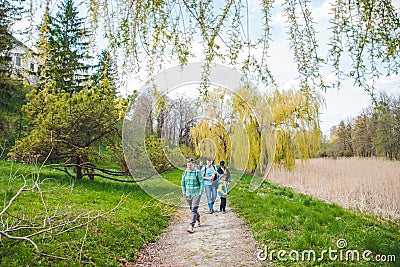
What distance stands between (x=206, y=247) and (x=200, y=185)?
1002 mm

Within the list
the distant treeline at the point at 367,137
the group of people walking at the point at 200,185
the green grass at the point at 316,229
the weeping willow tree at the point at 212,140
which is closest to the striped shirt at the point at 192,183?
the group of people walking at the point at 200,185

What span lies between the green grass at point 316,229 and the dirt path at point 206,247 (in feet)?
0.75

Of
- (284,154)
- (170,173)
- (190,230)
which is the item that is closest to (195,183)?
(190,230)

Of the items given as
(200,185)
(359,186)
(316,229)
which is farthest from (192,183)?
(359,186)

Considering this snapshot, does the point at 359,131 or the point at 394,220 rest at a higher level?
the point at 359,131

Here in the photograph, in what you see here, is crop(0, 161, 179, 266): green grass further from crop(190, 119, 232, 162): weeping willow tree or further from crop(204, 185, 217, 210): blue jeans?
crop(190, 119, 232, 162): weeping willow tree

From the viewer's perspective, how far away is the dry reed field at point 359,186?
6266 mm

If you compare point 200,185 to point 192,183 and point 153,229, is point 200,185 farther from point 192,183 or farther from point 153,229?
point 153,229

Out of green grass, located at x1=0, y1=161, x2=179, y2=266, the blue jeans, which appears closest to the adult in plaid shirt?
green grass, located at x1=0, y1=161, x2=179, y2=266

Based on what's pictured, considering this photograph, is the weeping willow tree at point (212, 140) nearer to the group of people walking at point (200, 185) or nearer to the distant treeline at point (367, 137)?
the group of people walking at point (200, 185)

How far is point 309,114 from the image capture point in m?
1.18

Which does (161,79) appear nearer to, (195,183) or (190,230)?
(195,183)

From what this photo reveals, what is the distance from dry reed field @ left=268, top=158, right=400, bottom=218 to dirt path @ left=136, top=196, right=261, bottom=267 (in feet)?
Result: 9.08

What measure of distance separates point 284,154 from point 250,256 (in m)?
7.60
